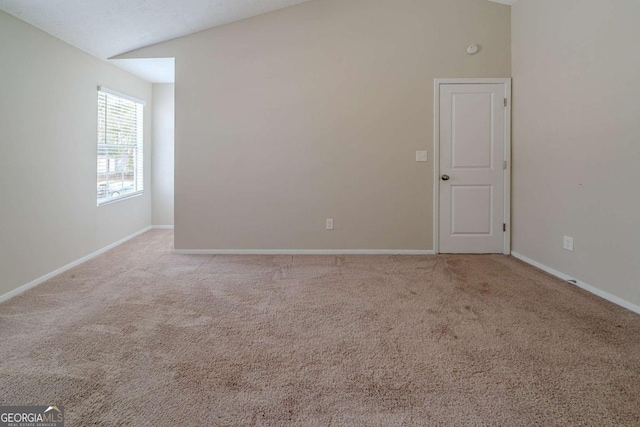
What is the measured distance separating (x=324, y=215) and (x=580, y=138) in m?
2.61

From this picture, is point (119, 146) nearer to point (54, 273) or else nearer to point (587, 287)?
point (54, 273)

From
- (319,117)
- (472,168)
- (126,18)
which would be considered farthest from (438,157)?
(126,18)

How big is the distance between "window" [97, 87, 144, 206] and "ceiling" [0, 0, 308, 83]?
1.99 ft

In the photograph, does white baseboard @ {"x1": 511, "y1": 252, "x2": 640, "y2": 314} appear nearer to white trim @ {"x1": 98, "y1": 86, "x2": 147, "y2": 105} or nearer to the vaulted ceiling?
the vaulted ceiling

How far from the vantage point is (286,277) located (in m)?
3.78

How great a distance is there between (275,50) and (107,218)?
9.49ft

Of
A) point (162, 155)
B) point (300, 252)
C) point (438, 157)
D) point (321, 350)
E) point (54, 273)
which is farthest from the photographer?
point (162, 155)

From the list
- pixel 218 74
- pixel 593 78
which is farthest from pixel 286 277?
pixel 593 78

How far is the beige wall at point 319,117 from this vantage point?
4.52 m

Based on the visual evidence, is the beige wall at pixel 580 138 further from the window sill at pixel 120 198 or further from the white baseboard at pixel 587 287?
the window sill at pixel 120 198

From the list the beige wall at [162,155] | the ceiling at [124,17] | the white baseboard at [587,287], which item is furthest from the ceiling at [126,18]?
the white baseboard at [587,287]

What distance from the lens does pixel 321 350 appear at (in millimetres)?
2281

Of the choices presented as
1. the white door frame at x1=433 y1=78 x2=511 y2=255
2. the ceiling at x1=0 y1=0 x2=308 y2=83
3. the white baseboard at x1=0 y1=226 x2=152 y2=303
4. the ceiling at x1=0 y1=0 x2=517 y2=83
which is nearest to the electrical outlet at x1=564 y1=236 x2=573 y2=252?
the white door frame at x1=433 y1=78 x2=511 y2=255

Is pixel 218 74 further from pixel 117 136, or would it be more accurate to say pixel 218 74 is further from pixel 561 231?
pixel 561 231
